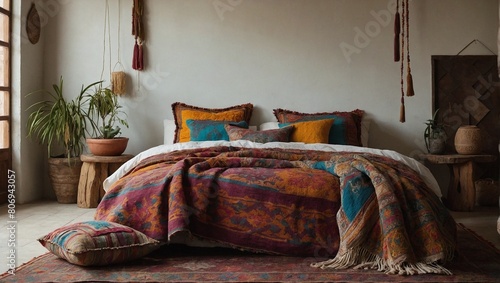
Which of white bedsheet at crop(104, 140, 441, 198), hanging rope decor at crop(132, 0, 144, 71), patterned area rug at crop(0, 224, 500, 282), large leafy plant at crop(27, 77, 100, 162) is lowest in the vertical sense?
patterned area rug at crop(0, 224, 500, 282)

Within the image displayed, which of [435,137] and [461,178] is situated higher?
[435,137]

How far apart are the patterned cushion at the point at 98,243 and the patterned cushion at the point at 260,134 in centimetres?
201

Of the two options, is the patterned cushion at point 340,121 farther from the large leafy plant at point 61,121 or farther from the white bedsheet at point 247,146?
the large leafy plant at point 61,121

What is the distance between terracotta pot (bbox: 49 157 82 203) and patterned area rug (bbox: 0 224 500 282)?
2337 millimetres

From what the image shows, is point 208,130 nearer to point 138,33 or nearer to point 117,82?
point 117,82

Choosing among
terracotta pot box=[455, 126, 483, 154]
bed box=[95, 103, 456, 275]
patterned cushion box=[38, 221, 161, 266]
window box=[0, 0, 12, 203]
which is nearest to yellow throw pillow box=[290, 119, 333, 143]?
terracotta pot box=[455, 126, 483, 154]

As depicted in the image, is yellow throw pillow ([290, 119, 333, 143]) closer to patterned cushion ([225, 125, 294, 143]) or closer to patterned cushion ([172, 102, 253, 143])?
patterned cushion ([225, 125, 294, 143])

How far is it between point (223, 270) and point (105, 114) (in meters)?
3.08

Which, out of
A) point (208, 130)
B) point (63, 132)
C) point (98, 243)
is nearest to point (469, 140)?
point (208, 130)

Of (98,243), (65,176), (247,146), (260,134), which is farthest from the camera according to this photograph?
(65,176)

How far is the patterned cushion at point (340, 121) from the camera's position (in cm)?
558

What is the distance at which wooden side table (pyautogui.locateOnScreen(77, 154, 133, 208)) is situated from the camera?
5.52m

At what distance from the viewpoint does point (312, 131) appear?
5.43 m

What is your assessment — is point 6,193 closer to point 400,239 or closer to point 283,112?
point 283,112
